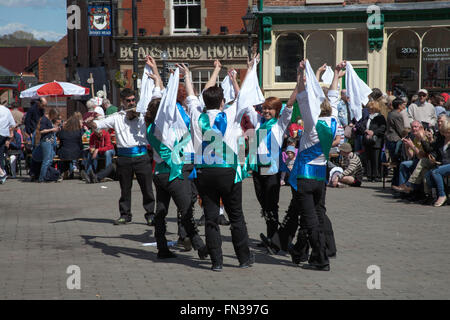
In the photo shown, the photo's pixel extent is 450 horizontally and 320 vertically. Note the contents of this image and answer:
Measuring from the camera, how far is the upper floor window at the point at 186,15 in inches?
1089

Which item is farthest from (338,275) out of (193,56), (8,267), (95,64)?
(95,64)

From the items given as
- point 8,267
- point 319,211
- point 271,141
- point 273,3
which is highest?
point 273,3

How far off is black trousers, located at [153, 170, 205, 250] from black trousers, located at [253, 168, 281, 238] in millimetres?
922

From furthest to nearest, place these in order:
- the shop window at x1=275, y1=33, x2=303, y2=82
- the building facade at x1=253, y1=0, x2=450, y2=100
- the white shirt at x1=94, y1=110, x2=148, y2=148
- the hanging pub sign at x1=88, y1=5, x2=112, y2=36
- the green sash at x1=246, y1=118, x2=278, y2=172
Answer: the hanging pub sign at x1=88, y1=5, x2=112, y2=36
the shop window at x1=275, y1=33, x2=303, y2=82
the building facade at x1=253, y1=0, x2=450, y2=100
the white shirt at x1=94, y1=110, x2=148, y2=148
the green sash at x1=246, y1=118, x2=278, y2=172

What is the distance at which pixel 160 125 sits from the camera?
26.4ft

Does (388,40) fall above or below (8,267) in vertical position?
above

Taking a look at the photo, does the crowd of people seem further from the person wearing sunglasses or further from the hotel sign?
the hotel sign

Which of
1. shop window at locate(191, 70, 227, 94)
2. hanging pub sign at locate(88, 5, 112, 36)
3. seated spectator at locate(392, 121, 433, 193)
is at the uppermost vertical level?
hanging pub sign at locate(88, 5, 112, 36)

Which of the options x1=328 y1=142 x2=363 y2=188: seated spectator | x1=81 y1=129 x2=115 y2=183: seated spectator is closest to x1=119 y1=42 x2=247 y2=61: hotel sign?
x1=81 y1=129 x2=115 y2=183: seated spectator

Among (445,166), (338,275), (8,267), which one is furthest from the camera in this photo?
(445,166)

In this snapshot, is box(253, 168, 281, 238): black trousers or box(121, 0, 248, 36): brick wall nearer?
box(253, 168, 281, 238): black trousers

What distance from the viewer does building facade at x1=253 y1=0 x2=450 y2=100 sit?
77.1 feet
